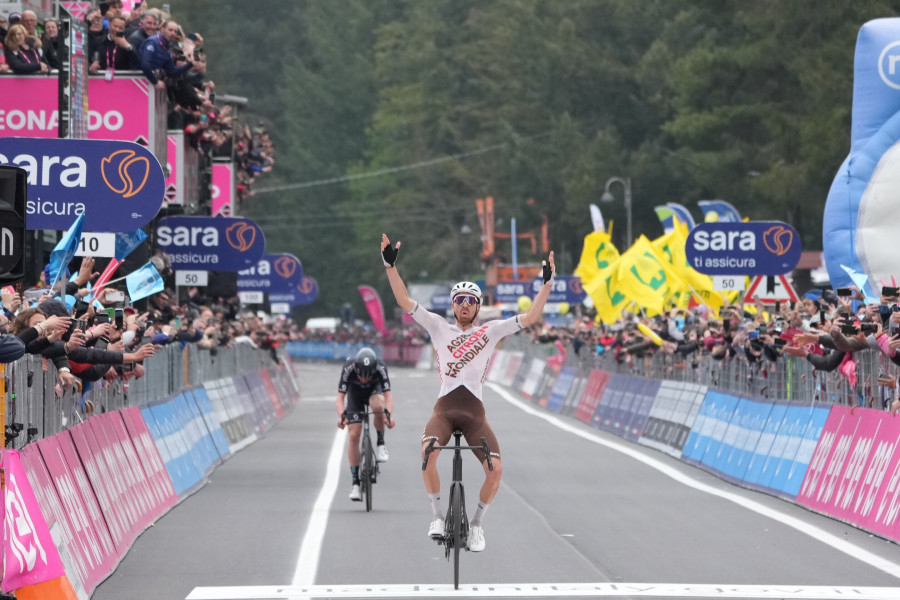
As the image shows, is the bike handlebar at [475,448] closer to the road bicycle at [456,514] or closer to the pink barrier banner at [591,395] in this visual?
the road bicycle at [456,514]

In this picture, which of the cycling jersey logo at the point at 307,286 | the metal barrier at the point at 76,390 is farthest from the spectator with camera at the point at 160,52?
the cycling jersey logo at the point at 307,286

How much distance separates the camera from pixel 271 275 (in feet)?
149

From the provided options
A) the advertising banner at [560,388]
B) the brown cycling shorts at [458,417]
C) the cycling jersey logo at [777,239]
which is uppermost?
the cycling jersey logo at [777,239]

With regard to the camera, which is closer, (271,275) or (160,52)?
(160,52)

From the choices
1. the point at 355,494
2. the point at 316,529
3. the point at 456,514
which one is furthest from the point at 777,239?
the point at 456,514

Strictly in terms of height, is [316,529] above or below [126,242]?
below

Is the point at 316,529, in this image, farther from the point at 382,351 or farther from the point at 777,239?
the point at 382,351

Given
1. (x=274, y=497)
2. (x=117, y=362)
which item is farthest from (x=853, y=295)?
(x=117, y=362)

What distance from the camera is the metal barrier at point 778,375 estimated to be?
55.3ft

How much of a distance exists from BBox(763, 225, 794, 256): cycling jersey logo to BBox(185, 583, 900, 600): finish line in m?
15.0

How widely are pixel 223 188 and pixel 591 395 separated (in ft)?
32.0

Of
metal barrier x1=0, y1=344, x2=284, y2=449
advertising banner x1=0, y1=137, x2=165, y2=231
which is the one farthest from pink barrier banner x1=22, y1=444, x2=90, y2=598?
advertising banner x1=0, y1=137, x2=165, y2=231

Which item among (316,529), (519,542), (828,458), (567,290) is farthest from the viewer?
(567,290)

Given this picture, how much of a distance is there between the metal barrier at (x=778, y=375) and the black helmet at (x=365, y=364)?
448 centimetres
